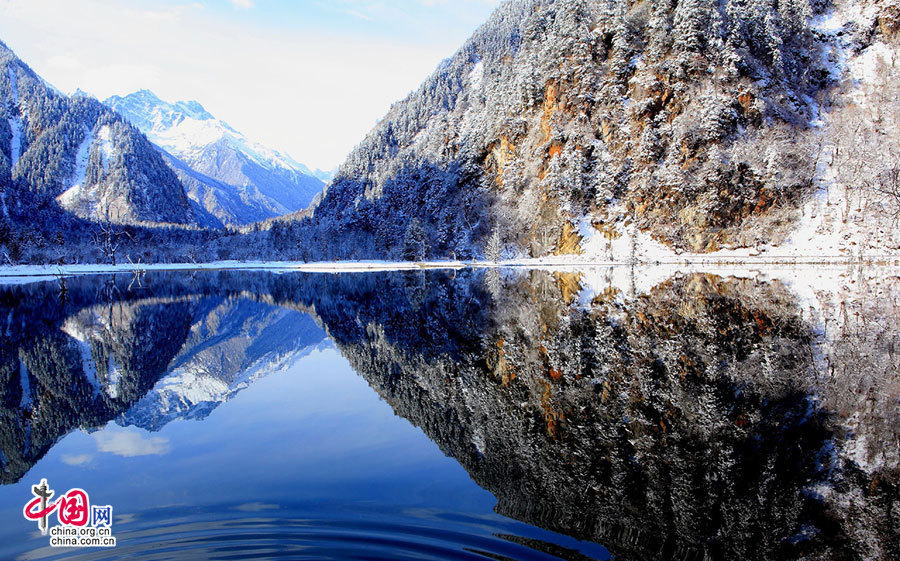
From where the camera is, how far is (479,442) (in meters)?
11.8

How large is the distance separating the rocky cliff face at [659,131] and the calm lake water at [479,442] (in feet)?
223

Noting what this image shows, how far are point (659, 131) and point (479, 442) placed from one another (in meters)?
97.9

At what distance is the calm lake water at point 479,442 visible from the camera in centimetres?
798

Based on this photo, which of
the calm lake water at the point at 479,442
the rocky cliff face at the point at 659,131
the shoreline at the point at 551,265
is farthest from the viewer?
the rocky cliff face at the point at 659,131

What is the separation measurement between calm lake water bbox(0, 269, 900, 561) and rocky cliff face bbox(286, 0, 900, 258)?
2681 inches

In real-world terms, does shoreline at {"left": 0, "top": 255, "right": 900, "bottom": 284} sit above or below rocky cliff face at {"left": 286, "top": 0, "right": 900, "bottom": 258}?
below

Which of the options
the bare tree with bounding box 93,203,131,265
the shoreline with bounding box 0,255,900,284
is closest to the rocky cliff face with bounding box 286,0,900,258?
the shoreline with bounding box 0,255,900,284

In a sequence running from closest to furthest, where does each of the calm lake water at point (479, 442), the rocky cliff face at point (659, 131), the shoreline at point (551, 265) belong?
the calm lake water at point (479, 442), the shoreline at point (551, 265), the rocky cliff face at point (659, 131)

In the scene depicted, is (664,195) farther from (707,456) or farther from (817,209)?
(707,456)

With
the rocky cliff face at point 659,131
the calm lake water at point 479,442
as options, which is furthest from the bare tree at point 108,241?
the calm lake water at point 479,442

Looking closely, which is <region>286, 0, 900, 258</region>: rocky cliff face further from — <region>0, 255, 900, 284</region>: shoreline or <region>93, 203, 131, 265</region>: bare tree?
<region>93, 203, 131, 265</region>: bare tree

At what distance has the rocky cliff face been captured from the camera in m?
87.6

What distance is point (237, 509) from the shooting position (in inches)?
348

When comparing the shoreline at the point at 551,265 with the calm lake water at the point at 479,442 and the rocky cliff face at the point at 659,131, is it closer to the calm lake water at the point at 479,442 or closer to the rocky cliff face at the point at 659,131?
the rocky cliff face at the point at 659,131
